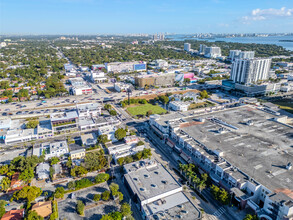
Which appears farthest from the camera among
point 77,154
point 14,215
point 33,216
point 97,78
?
point 97,78

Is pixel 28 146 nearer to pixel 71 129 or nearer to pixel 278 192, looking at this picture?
pixel 71 129

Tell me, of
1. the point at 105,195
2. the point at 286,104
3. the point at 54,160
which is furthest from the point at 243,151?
the point at 286,104

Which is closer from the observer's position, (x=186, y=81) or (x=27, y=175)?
(x=27, y=175)

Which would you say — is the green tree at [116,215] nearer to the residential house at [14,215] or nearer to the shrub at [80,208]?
the shrub at [80,208]

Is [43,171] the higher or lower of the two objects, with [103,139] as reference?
lower

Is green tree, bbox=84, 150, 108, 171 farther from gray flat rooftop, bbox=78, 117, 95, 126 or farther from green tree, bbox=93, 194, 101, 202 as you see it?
gray flat rooftop, bbox=78, 117, 95, 126

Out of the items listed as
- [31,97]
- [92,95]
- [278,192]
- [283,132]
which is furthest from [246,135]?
[31,97]

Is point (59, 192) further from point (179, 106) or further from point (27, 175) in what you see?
point (179, 106)

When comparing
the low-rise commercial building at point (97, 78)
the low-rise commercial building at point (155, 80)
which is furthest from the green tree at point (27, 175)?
the low-rise commercial building at point (97, 78)
